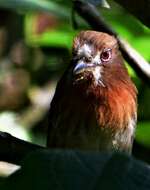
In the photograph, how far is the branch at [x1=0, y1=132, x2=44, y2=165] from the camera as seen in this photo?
1.92 m

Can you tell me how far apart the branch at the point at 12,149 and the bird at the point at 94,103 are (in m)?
1.11

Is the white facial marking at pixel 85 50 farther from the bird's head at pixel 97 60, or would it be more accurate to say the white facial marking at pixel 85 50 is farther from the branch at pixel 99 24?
the branch at pixel 99 24

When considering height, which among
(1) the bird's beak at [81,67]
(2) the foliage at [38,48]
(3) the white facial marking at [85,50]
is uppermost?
(3) the white facial marking at [85,50]

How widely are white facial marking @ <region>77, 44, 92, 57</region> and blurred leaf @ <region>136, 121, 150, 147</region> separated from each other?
1.55 ft

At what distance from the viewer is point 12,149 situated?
195 cm

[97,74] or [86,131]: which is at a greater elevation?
[97,74]

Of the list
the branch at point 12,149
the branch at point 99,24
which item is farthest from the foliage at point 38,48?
the branch at point 12,149

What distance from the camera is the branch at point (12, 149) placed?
192cm

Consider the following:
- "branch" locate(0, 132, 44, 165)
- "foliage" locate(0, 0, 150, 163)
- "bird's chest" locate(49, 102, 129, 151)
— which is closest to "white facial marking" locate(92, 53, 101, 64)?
"bird's chest" locate(49, 102, 129, 151)

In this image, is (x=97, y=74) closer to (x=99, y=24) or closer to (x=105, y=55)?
(x=105, y=55)

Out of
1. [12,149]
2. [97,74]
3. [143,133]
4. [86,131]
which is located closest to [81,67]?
[97,74]

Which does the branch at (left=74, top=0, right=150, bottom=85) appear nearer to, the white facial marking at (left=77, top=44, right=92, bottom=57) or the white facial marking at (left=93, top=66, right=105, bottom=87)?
the white facial marking at (left=77, top=44, right=92, bottom=57)

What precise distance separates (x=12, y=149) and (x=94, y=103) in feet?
4.49

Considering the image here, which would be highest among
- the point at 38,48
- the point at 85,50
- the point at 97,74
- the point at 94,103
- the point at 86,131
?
the point at 85,50
